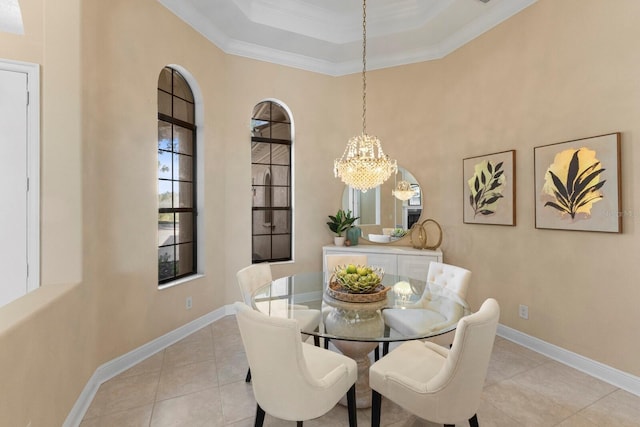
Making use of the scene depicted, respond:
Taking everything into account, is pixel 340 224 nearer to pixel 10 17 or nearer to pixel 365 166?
pixel 365 166

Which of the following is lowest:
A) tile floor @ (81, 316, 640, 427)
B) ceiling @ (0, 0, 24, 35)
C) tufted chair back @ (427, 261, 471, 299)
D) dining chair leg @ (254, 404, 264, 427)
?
tile floor @ (81, 316, 640, 427)

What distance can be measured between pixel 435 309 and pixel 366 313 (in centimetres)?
52

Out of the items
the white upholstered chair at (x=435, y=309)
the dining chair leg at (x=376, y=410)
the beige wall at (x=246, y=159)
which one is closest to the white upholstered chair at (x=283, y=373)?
the dining chair leg at (x=376, y=410)

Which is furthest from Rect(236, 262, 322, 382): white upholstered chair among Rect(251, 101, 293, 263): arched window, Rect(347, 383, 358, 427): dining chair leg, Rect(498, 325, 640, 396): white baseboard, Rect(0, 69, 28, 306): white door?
Rect(498, 325, 640, 396): white baseboard

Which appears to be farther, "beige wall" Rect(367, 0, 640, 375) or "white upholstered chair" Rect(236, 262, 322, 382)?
"beige wall" Rect(367, 0, 640, 375)

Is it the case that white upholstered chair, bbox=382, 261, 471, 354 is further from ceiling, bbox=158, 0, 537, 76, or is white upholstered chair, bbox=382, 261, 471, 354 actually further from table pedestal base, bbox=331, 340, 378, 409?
ceiling, bbox=158, 0, 537, 76

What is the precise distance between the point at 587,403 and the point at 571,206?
1555 mm

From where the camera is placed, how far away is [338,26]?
13.1 feet

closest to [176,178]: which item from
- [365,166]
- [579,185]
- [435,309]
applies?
[365,166]

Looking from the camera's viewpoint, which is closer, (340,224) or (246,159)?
(246,159)

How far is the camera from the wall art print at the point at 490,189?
10.6 ft

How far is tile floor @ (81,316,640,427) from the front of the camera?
2.00 meters

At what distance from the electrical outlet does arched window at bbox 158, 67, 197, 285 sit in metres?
3.69

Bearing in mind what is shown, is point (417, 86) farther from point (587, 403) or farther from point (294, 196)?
point (587, 403)
